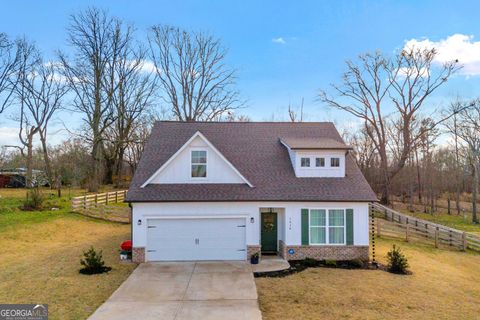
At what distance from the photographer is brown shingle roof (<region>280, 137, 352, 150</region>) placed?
14.9 metres

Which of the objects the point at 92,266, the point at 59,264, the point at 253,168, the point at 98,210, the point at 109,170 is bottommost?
the point at 59,264

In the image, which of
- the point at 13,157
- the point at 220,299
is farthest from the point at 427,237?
the point at 13,157

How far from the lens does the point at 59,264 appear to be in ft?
43.7

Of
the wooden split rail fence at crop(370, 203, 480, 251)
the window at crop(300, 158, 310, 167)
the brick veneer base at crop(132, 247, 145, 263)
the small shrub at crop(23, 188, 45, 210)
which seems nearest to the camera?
the brick veneer base at crop(132, 247, 145, 263)

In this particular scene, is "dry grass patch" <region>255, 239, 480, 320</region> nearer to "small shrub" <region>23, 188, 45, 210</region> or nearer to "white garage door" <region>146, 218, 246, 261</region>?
"white garage door" <region>146, 218, 246, 261</region>

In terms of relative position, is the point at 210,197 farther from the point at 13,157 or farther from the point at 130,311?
the point at 13,157

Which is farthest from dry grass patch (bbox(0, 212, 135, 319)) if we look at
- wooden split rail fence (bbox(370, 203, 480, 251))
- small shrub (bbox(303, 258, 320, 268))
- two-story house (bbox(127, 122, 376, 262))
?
wooden split rail fence (bbox(370, 203, 480, 251))

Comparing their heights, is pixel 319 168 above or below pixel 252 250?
above

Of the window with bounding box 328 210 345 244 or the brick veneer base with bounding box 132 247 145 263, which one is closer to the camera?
the brick veneer base with bounding box 132 247 145 263

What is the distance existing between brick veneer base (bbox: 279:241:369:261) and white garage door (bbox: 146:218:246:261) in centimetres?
226

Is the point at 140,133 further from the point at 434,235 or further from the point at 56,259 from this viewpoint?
the point at 434,235

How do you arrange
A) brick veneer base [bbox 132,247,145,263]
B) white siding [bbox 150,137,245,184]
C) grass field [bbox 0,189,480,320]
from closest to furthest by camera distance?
grass field [bbox 0,189,480,320]
brick veneer base [bbox 132,247,145,263]
white siding [bbox 150,137,245,184]

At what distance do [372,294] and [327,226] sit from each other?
12.9 feet

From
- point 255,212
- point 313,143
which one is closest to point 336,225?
point 255,212
